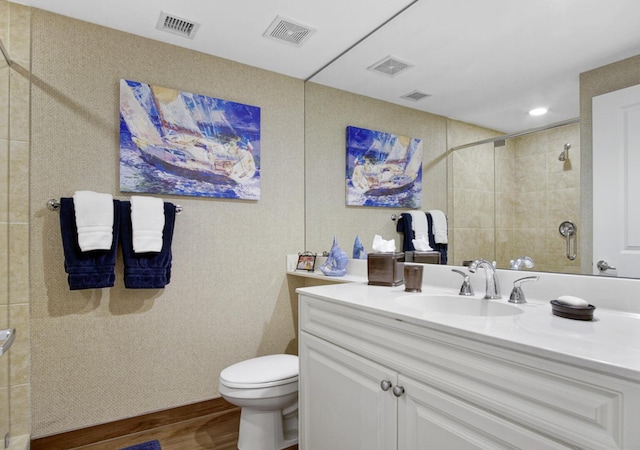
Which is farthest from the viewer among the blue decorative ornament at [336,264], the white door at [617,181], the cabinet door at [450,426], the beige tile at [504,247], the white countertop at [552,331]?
the blue decorative ornament at [336,264]

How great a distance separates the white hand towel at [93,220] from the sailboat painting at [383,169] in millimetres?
1418

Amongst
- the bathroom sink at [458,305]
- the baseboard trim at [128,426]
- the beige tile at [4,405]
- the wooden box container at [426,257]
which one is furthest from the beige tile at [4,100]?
the wooden box container at [426,257]

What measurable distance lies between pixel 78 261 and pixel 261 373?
3.55 ft

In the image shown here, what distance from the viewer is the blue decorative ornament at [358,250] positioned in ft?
7.37

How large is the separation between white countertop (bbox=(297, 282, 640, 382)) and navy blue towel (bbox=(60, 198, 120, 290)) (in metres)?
1.28

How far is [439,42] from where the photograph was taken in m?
1.82

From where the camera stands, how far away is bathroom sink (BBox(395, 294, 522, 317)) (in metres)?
1.28

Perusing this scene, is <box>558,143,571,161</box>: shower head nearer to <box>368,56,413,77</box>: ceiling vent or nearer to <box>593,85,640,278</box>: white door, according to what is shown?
<box>593,85,640,278</box>: white door

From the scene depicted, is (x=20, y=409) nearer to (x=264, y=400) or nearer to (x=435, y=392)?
(x=264, y=400)

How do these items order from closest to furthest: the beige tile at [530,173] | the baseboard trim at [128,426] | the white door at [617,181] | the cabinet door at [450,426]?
the cabinet door at [450,426], the white door at [617,181], the beige tile at [530,173], the baseboard trim at [128,426]

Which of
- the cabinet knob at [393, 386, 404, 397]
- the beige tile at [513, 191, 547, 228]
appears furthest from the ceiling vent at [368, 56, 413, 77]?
the cabinet knob at [393, 386, 404, 397]

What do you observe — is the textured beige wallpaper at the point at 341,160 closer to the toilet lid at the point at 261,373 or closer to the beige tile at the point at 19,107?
the toilet lid at the point at 261,373

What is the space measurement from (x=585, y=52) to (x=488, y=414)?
4.04 ft

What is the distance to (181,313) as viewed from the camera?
7.13 feet
